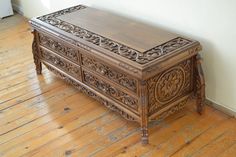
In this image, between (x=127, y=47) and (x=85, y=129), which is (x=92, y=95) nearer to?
(x=85, y=129)

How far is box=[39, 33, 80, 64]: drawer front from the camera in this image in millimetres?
2387

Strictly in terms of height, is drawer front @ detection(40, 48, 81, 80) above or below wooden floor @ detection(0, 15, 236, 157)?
above

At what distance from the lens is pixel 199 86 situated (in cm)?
217

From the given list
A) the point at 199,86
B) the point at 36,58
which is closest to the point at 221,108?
the point at 199,86

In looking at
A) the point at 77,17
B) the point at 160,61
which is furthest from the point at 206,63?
the point at 77,17

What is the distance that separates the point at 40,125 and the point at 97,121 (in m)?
0.38

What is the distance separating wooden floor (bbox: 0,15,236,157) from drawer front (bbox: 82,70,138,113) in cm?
19

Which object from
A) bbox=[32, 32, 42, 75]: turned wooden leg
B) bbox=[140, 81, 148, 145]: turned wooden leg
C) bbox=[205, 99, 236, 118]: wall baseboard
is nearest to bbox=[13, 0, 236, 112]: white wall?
bbox=[205, 99, 236, 118]: wall baseboard

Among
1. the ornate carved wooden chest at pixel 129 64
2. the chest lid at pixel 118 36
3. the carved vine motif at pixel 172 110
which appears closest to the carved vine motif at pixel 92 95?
the ornate carved wooden chest at pixel 129 64

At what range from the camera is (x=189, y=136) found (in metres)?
2.09

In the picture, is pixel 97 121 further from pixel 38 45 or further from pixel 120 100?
pixel 38 45

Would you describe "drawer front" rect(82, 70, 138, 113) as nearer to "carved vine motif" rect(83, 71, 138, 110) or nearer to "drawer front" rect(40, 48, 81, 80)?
"carved vine motif" rect(83, 71, 138, 110)

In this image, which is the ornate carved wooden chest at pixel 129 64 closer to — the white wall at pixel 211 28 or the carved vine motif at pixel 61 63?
the carved vine motif at pixel 61 63

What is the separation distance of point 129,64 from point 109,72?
0.25 m
